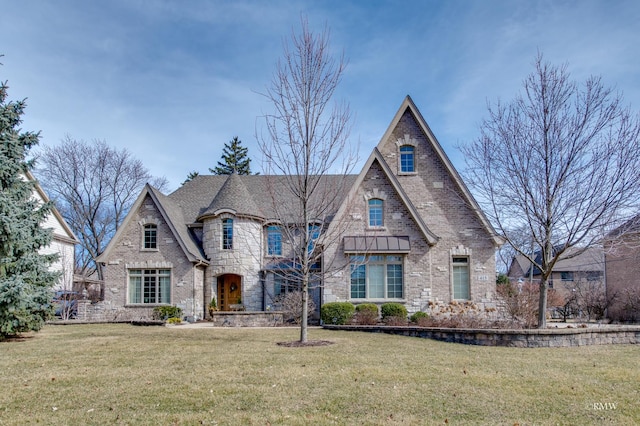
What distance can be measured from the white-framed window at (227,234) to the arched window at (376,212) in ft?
23.6

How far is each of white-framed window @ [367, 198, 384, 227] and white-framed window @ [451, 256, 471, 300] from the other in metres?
3.61

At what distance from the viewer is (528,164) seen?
48.5 feet

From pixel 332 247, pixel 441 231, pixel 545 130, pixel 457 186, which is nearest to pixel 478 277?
pixel 441 231

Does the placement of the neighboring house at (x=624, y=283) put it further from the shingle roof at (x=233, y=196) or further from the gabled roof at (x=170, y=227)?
the gabled roof at (x=170, y=227)

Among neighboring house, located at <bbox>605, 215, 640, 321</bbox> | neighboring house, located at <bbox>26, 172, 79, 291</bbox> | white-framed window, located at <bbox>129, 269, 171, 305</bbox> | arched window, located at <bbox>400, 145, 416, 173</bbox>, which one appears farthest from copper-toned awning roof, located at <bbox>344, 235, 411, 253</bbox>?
neighboring house, located at <bbox>26, 172, 79, 291</bbox>

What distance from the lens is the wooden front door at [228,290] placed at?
24.5 metres

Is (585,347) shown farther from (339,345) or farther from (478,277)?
(478,277)

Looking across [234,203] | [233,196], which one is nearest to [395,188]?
[234,203]

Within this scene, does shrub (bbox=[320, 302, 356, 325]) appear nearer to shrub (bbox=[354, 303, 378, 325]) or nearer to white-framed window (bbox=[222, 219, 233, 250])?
shrub (bbox=[354, 303, 378, 325])

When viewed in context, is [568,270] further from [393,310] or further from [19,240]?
[19,240]

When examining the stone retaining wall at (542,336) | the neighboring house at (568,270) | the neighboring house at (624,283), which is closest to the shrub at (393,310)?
the stone retaining wall at (542,336)

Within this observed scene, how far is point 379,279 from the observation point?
2019 cm

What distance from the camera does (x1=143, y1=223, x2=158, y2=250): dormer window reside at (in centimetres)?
2335

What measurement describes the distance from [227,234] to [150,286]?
170 inches
